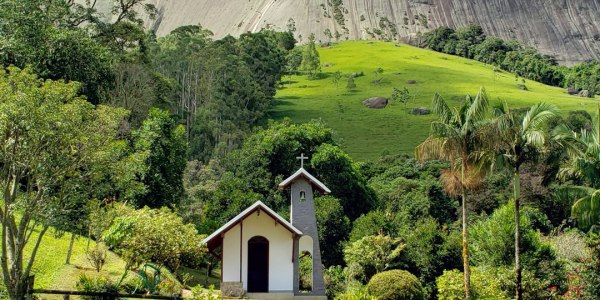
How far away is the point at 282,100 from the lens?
3917 inches

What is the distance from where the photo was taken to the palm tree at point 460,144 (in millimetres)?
30406

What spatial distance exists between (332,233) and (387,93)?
6009 centimetres

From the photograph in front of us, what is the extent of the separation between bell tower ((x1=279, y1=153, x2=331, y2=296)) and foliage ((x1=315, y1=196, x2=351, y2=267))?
12.1m

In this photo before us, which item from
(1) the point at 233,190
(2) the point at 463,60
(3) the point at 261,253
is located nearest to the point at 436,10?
(2) the point at 463,60

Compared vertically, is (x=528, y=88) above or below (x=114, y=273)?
above

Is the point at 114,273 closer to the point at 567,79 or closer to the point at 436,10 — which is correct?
the point at 567,79

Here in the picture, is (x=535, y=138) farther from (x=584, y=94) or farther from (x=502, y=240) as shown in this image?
(x=584, y=94)

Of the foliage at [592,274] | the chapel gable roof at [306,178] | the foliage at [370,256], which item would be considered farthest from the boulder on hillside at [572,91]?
the foliage at [592,274]

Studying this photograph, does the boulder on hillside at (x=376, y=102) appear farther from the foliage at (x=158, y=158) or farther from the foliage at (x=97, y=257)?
the foliage at (x=97, y=257)

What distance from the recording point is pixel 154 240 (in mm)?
31000

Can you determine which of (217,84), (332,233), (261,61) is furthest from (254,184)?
(261,61)

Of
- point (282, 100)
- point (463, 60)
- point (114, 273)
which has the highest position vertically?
point (463, 60)

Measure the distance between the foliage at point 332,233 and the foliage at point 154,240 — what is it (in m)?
11.7

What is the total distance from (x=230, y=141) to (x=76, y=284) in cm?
4734
